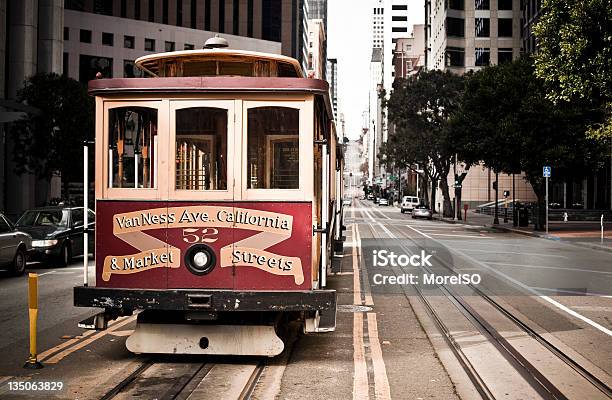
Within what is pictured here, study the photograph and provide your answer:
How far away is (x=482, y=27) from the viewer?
8181cm

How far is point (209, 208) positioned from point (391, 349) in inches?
121

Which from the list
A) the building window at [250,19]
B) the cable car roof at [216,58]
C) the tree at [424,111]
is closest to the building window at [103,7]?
the building window at [250,19]

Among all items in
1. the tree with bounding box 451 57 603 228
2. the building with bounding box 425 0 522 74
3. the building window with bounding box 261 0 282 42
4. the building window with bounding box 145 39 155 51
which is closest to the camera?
the tree with bounding box 451 57 603 228

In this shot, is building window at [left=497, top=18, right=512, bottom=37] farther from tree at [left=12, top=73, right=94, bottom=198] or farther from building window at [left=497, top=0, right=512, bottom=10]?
tree at [left=12, top=73, right=94, bottom=198]

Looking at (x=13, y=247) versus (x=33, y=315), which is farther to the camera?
(x=13, y=247)

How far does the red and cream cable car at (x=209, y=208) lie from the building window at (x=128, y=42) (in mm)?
67540

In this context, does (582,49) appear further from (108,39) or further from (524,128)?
(108,39)

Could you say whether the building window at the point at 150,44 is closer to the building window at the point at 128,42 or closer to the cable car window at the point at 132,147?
the building window at the point at 128,42

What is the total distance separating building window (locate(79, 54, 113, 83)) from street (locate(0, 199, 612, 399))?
Result: 5588cm

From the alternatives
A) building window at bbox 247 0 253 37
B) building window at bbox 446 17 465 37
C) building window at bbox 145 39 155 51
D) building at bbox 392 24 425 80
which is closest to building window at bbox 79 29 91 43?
building window at bbox 145 39 155 51

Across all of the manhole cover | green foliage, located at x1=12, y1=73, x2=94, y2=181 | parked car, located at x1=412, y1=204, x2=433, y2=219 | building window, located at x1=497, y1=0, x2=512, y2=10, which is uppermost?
building window, located at x1=497, y1=0, x2=512, y2=10

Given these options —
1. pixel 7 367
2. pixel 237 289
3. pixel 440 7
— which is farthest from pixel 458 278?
pixel 440 7

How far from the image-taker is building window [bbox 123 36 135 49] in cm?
7237

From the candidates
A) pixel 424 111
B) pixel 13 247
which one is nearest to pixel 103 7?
pixel 424 111
